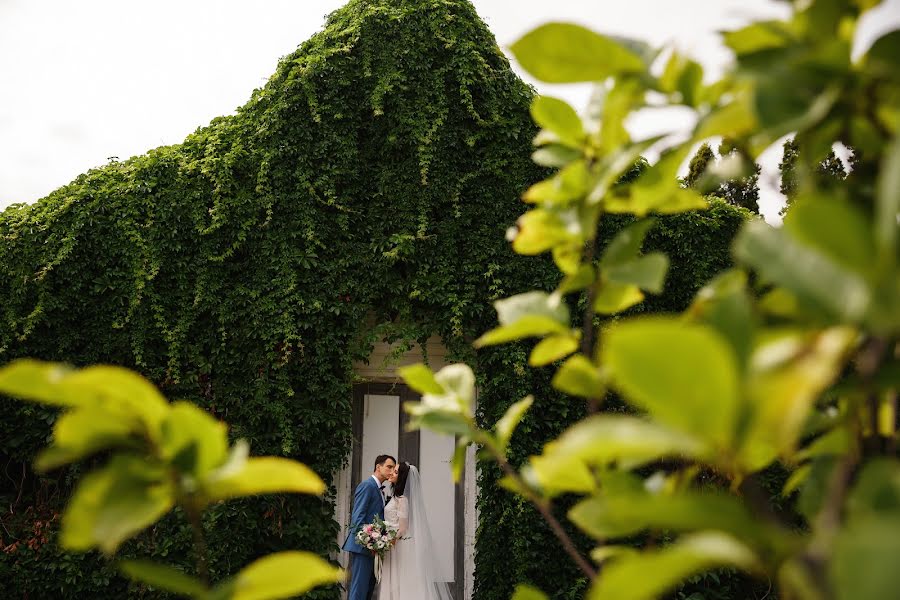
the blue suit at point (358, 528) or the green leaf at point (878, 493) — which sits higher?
the green leaf at point (878, 493)

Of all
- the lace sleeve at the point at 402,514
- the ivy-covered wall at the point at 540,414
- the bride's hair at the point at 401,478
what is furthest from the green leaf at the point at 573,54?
the lace sleeve at the point at 402,514

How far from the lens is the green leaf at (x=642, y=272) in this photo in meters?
0.51

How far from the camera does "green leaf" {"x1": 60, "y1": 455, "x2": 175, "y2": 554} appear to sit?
1.23 feet

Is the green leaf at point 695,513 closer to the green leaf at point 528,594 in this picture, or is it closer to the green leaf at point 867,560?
the green leaf at point 867,560

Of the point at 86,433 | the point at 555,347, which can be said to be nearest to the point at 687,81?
the point at 555,347

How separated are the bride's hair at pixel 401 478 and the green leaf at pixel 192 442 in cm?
570

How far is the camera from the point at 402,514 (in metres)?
5.98

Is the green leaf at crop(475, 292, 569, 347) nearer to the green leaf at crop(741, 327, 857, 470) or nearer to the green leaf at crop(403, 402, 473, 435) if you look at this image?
the green leaf at crop(403, 402, 473, 435)

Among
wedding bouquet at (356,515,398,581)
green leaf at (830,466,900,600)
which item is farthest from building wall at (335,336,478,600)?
green leaf at (830,466,900,600)

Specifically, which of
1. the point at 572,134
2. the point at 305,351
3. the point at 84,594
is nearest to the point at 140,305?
the point at 305,351

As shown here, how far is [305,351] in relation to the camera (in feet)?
18.1

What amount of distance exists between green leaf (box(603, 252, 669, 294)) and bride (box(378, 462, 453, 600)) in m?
5.46

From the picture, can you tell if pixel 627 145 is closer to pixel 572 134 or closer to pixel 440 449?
pixel 572 134

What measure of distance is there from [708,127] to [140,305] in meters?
5.57
